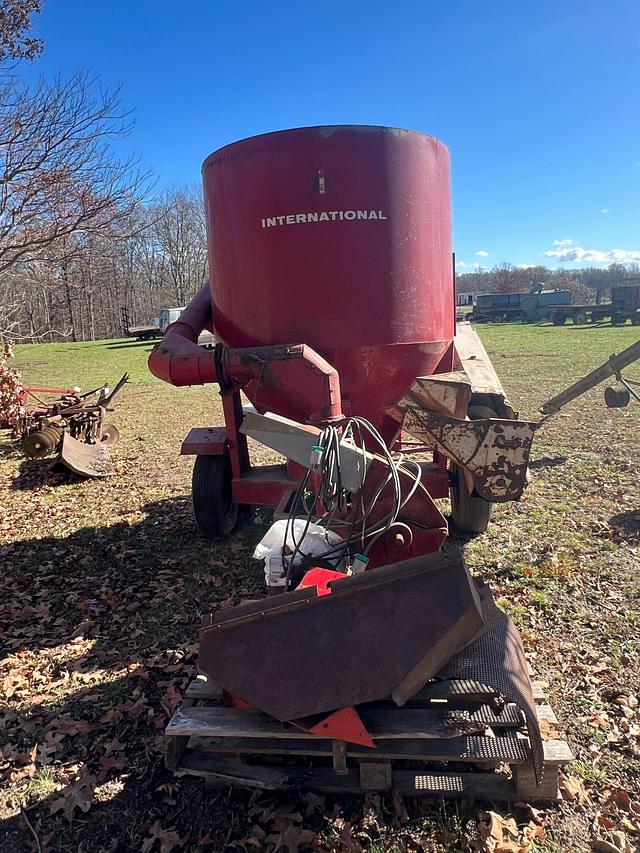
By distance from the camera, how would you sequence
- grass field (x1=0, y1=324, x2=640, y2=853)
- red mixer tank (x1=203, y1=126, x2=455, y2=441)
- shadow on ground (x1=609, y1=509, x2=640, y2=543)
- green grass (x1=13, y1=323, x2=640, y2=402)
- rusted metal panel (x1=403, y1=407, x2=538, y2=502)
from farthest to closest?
green grass (x1=13, y1=323, x2=640, y2=402) → shadow on ground (x1=609, y1=509, x2=640, y2=543) → red mixer tank (x1=203, y1=126, x2=455, y2=441) → rusted metal panel (x1=403, y1=407, x2=538, y2=502) → grass field (x1=0, y1=324, x2=640, y2=853)

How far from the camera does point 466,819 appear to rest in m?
2.62

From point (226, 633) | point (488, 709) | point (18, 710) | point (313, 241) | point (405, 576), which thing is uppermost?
point (313, 241)

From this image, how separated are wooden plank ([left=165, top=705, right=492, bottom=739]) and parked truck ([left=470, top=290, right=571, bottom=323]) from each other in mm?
42339

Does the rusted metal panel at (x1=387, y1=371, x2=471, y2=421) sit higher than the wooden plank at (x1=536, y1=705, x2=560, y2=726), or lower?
higher

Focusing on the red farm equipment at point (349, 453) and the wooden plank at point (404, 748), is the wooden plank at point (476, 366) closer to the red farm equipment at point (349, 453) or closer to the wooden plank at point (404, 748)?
the red farm equipment at point (349, 453)

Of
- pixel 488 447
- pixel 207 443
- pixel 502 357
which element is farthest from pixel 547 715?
pixel 502 357

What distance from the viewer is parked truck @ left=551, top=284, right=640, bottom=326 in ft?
117

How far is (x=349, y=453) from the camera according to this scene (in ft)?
10.3

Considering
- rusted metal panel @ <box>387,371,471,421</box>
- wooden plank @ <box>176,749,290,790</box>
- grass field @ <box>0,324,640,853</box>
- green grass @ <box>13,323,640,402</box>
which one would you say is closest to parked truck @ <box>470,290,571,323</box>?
green grass @ <box>13,323,640,402</box>

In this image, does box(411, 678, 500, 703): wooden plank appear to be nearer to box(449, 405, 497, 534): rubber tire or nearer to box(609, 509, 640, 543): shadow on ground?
box(449, 405, 497, 534): rubber tire

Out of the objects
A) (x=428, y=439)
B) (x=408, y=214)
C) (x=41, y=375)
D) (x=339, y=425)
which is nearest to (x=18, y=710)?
(x=339, y=425)

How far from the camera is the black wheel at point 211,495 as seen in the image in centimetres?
579

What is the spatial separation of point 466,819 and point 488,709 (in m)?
0.46

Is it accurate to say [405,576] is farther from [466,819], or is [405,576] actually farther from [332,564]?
[466,819]
